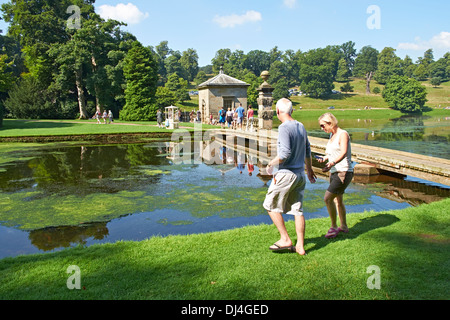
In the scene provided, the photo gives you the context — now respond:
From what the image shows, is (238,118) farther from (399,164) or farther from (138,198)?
(138,198)

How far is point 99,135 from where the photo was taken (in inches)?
1002

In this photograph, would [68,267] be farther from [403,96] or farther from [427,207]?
[403,96]

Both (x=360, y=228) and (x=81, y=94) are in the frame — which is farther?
(x=81, y=94)

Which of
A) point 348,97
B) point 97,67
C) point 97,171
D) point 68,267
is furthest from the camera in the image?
point 348,97

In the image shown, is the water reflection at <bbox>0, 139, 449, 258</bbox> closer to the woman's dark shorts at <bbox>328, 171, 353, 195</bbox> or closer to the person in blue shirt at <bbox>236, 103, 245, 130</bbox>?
the woman's dark shorts at <bbox>328, 171, 353, 195</bbox>

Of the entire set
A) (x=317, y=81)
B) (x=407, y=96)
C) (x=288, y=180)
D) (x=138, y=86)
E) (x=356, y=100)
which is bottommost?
(x=288, y=180)

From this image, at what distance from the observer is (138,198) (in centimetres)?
955

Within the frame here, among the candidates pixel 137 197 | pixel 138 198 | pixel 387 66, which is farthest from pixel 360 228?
pixel 387 66

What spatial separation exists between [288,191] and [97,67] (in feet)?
151

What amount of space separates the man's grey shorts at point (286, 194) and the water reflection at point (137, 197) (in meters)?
2.73

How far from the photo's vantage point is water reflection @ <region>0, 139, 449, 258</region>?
7023 millimetres

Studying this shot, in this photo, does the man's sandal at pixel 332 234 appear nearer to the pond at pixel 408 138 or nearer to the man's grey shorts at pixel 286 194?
the man's grey shorts at pixel 286 194

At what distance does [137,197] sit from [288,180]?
20.1 feet

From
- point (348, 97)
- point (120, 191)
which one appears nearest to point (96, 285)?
point (120, 191)
